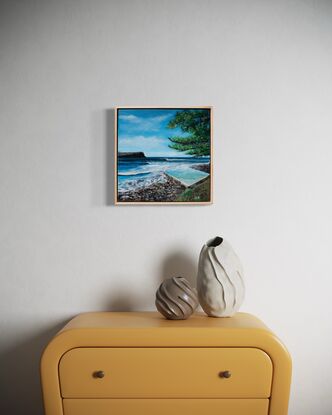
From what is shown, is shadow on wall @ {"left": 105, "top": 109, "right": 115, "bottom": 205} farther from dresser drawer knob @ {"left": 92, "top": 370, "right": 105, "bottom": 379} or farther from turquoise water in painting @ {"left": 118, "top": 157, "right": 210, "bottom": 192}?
dresser drawer knob @ {"left": 92, "top": 370, "right": 105, "bottom": 379}

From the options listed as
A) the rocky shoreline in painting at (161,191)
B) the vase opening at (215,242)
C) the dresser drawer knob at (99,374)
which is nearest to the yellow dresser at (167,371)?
the dresser drawer knob at (99,374)

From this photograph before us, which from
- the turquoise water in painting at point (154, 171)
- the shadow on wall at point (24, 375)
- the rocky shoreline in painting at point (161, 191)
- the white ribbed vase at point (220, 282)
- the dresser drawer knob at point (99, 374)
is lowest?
the shadow on wall at point (24, 375)

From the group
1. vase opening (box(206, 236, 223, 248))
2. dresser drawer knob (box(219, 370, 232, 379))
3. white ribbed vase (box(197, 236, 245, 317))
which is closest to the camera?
dresser drawer knob (box(219, 370, 232, 379))

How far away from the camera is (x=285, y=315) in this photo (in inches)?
87.3

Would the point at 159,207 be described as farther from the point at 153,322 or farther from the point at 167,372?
the point at 167,372

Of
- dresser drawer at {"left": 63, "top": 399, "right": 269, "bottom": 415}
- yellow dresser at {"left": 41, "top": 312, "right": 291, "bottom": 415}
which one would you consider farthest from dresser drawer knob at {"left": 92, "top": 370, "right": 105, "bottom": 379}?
dresser drawer at {"left": 63, "top": 399, "right": 269, "bottom": 415}

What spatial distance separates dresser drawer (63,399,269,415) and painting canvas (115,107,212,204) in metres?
0.90

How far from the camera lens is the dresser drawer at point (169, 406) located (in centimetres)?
184

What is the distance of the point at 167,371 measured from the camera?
5.99 feet

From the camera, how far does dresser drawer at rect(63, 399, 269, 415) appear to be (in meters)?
1.84

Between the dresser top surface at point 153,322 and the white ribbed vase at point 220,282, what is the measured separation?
0.20ft

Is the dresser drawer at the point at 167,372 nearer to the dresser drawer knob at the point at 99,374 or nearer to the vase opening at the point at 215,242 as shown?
the dresser drawer knob at the point at 99,374

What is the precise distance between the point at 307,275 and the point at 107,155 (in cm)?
116

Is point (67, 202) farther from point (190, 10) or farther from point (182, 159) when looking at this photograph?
point (190, 10)
